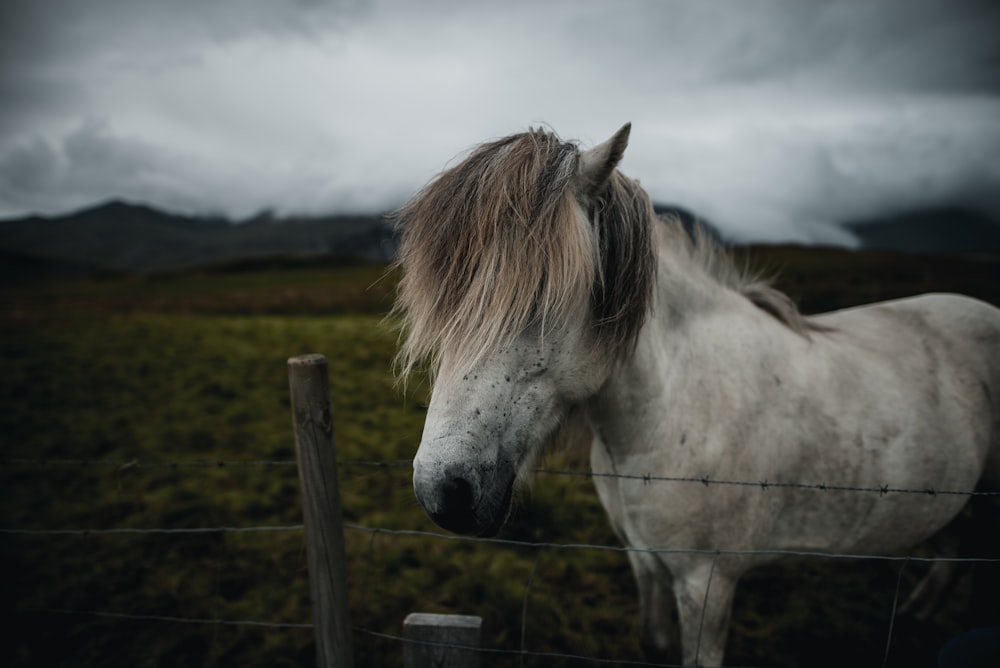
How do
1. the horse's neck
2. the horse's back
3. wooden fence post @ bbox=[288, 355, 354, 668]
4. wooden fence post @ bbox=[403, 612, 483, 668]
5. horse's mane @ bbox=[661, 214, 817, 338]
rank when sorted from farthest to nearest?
the horse's back → horse's mane @ bbox=[661, 214, 817, 338] → the horse's neck → wooden fence post @ bbox=[288, 355, 354, 668] → wooden fence post @ bbox=[403, 612, 483, 668]

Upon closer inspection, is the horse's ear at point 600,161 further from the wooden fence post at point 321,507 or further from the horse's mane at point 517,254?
the wooden fence post at point 321,507

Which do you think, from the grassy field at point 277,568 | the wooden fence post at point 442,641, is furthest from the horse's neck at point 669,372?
the wooden fence post at point 442,641

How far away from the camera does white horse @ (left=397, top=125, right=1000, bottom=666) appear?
1575mm

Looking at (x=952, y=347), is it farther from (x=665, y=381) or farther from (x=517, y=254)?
(x=517, y=254)

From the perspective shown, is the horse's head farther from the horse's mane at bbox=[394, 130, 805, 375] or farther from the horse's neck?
the horse's neck

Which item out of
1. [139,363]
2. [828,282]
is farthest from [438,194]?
[828,282]

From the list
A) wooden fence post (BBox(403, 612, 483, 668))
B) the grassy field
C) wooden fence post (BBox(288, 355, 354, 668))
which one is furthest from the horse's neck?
wooden fence post (BBox(288, 355, 354, 668))

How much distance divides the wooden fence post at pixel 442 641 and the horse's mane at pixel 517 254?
0.98 meters

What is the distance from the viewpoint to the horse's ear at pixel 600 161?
5.32 ft

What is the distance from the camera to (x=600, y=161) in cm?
167

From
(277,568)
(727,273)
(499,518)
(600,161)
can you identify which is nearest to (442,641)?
(499,518)

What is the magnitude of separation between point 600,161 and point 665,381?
42.1 inches

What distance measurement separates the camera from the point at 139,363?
486 inches

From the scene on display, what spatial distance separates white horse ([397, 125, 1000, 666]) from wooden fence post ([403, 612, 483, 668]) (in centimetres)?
55
